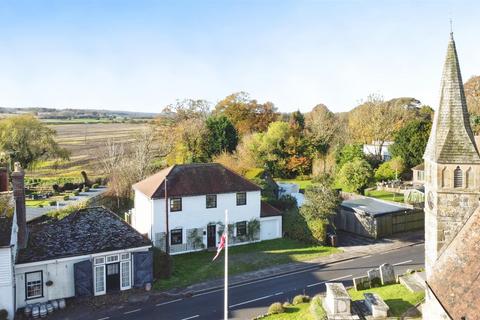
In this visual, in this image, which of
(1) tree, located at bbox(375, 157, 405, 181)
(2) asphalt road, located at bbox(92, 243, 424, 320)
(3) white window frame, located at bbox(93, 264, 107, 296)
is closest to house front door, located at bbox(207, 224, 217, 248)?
(2) asphalt road, located at bbox(92, 243, 424, 320)

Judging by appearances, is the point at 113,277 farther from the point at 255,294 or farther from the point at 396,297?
the point at 396,297

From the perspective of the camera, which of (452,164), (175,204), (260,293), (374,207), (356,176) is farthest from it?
(356,176)

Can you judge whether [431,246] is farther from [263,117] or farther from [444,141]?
[263,117]

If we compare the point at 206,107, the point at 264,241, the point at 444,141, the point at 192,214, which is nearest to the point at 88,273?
the point at 192,214

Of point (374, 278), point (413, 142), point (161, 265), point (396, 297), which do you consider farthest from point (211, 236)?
point (413, 142)

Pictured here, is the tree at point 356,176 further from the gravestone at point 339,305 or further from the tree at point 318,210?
the gravestone at point 339,305

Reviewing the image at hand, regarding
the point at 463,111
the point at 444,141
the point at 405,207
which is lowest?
the point at 405,207

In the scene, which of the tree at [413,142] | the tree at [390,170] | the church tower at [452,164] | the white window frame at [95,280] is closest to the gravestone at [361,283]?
the church tower at [452,164]
